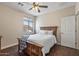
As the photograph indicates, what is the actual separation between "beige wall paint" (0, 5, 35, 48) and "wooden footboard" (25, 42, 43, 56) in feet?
1.04

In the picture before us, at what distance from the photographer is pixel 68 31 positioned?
173 centimetres

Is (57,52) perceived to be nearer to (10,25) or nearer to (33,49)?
(33,49)

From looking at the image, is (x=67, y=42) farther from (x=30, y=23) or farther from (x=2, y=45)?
(x=2, y=45)

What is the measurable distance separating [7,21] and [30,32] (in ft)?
1.77

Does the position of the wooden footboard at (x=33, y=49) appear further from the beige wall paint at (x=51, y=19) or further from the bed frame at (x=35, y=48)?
the beige wall paint at (x=51, y=19)

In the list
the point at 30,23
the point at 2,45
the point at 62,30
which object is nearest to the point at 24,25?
the point at 30,23

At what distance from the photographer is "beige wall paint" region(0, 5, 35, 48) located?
165cm

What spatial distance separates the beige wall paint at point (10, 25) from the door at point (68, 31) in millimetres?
744

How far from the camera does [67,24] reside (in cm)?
172

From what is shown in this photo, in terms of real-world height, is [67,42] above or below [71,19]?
below

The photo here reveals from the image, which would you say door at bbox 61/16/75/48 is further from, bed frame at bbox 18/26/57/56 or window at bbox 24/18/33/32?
window at bbox 24/18/33/32

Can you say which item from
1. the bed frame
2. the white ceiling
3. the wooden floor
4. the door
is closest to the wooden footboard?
the bed frame

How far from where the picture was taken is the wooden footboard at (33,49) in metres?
1.57

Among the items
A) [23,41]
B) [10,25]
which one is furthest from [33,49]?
[10,25]
